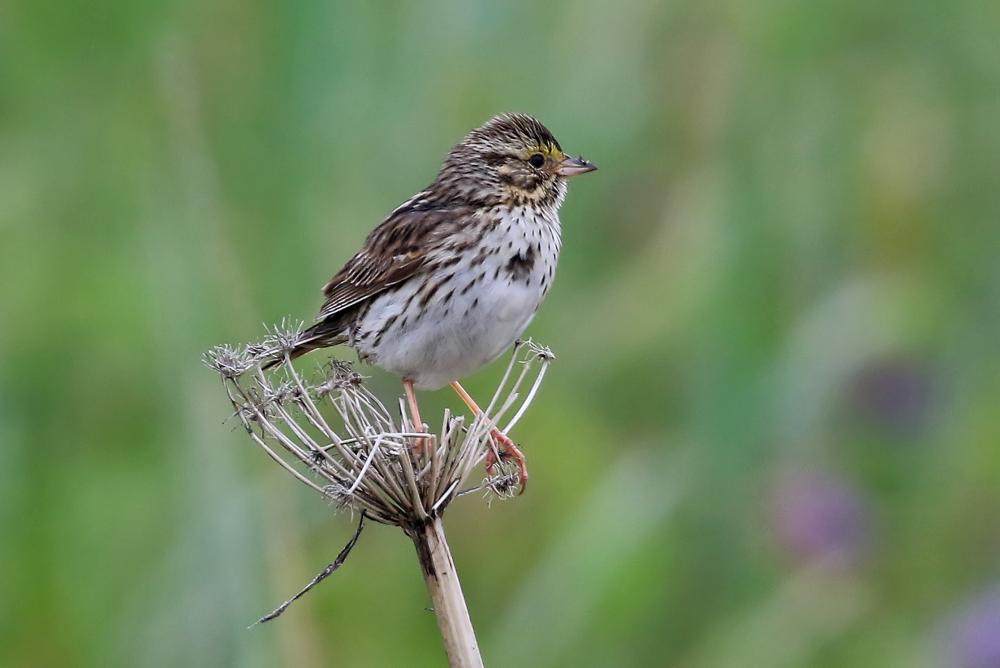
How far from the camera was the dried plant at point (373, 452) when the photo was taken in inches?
98.3

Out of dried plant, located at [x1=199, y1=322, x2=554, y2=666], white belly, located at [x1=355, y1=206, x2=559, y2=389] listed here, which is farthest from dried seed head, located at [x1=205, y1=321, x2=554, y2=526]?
white belly, located at [x1=355, y1=206, x2=559, y2=389]

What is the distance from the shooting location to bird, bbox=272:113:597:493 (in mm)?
3986

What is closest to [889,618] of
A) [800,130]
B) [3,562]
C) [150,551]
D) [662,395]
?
[662,395]

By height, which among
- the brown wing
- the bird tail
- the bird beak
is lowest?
the bird tail

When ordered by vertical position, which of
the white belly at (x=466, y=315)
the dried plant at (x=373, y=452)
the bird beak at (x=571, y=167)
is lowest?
the dried plant at (x=373, y=452)

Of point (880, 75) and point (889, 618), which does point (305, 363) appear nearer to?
point (889, 618)

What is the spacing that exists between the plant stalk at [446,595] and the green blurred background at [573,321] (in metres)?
1.24

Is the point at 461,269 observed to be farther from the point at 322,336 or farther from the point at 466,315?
the point at 322,336

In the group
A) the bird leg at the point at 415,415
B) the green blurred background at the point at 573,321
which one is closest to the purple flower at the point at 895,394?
the green blurred background at the point at 573,321

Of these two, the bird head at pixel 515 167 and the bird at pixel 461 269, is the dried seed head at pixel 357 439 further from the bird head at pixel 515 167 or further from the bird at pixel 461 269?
the bird head at pixel 515 167

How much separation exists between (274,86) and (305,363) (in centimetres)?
101

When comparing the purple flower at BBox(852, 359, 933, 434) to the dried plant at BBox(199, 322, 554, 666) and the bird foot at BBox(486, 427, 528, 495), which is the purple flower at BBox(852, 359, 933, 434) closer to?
the bird foot at BBox(486, 427, 528, 495)

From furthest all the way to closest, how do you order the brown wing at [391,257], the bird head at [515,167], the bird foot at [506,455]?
the bird head at [515,167]
the brown wing at [391,257]
the bird foot at [506,455]

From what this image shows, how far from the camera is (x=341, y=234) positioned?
4727 millimetres
